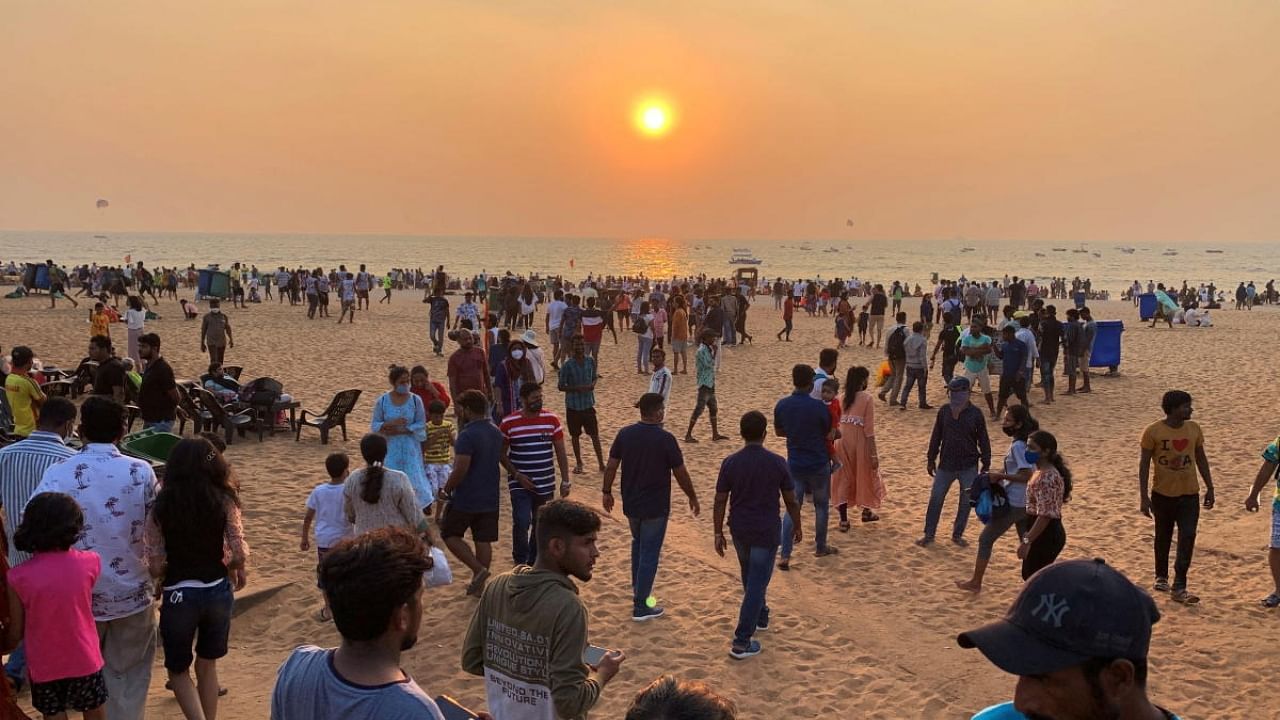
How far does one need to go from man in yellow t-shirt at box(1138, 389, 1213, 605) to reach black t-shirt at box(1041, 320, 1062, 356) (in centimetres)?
917

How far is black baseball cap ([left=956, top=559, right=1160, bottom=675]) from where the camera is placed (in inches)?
64.0

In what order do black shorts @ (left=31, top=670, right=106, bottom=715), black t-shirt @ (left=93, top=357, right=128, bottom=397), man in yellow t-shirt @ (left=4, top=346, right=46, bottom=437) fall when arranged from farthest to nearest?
man in yellow t-shirt @ (left=4, top=346, right=46, bottom=437), black t-shirt @ (left=93, top=357, right=128, bottom=397), black shorts @ (left=31, top=670, right=106, bottom=715)

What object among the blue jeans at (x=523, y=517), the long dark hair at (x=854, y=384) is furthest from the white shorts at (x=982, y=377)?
the blue jeans at (x=523, y=517)

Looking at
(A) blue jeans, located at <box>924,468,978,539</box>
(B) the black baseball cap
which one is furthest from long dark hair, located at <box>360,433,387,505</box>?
(A) blue jeans, located at <box>924,468,978,539</box>

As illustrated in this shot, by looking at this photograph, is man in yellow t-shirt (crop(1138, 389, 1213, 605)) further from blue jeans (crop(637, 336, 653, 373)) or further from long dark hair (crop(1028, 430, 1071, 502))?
blue jeans (crop(637, 336, 653, 373))

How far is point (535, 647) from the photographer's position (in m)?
3.20

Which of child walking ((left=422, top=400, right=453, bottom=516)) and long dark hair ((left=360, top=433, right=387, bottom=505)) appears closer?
long dark hair ((left=360, top=433, right=387, bottom=505))

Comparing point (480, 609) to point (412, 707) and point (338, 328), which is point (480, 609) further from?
point (338, 328)

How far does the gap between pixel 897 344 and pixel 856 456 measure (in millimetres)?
7285

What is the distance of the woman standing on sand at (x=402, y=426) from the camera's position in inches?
297

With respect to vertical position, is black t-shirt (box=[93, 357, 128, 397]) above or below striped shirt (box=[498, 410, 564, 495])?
above

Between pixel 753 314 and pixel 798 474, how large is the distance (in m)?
30.6

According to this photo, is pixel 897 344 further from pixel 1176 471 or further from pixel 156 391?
pixel 156 391

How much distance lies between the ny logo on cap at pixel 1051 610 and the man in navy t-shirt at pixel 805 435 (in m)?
5.78
